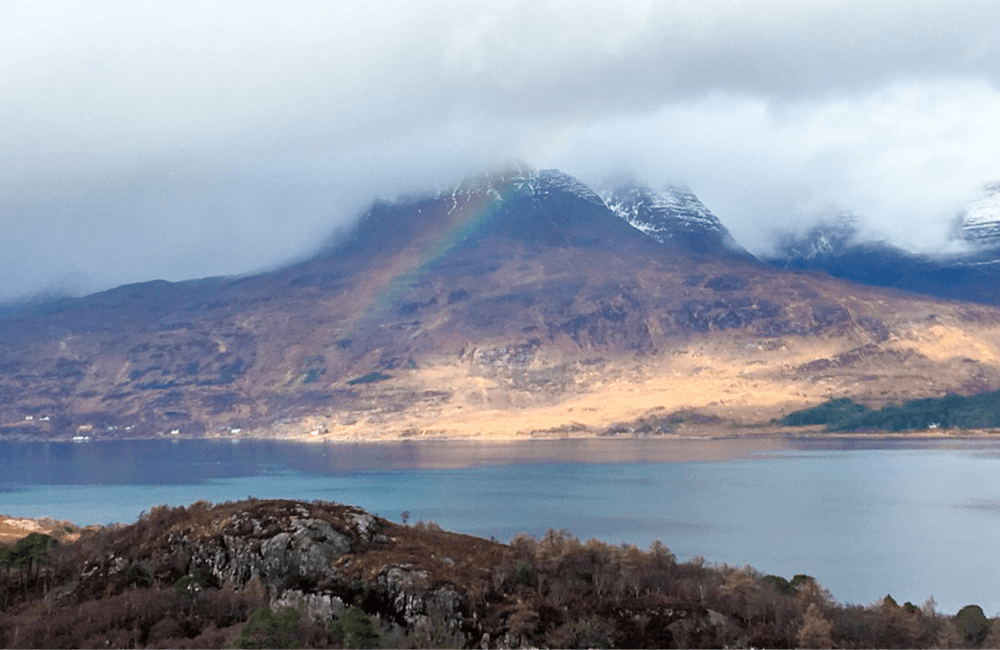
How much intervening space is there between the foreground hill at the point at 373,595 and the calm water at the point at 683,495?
30197 mm

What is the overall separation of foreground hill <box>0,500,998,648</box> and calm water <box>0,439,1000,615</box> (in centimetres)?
3020

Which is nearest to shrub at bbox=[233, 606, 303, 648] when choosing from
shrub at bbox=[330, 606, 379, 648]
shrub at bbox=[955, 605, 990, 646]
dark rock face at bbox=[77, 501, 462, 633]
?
shrub at bbox=[330, 606, 379, 648]

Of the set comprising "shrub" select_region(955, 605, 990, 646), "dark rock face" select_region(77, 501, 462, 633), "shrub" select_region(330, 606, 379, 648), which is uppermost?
"dark rock face" select_region(77, 501, 462, 633)

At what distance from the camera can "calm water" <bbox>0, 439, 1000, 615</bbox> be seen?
67562 mm

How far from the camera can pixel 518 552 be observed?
2777 centimetres

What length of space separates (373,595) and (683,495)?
8926 centimetres

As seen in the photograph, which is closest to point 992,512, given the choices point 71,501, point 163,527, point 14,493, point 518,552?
point 518,552

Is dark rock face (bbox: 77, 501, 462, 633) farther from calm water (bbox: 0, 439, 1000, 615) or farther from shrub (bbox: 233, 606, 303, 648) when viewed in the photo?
calm water (bbox: 0, 439, 1000, 615)

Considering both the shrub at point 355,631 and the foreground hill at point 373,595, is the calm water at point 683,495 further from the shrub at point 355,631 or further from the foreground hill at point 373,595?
the shrub at point 355,631

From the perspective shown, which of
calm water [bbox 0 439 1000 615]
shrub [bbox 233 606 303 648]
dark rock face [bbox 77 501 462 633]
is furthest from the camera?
calm water [bbox 0 439 1000 615]

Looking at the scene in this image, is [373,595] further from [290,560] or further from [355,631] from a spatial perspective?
[355,631]

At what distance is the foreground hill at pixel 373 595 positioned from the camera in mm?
22344

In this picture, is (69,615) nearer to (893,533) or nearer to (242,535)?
(242,535)

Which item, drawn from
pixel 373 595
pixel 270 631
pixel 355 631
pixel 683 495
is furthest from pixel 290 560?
pixel 683 495
